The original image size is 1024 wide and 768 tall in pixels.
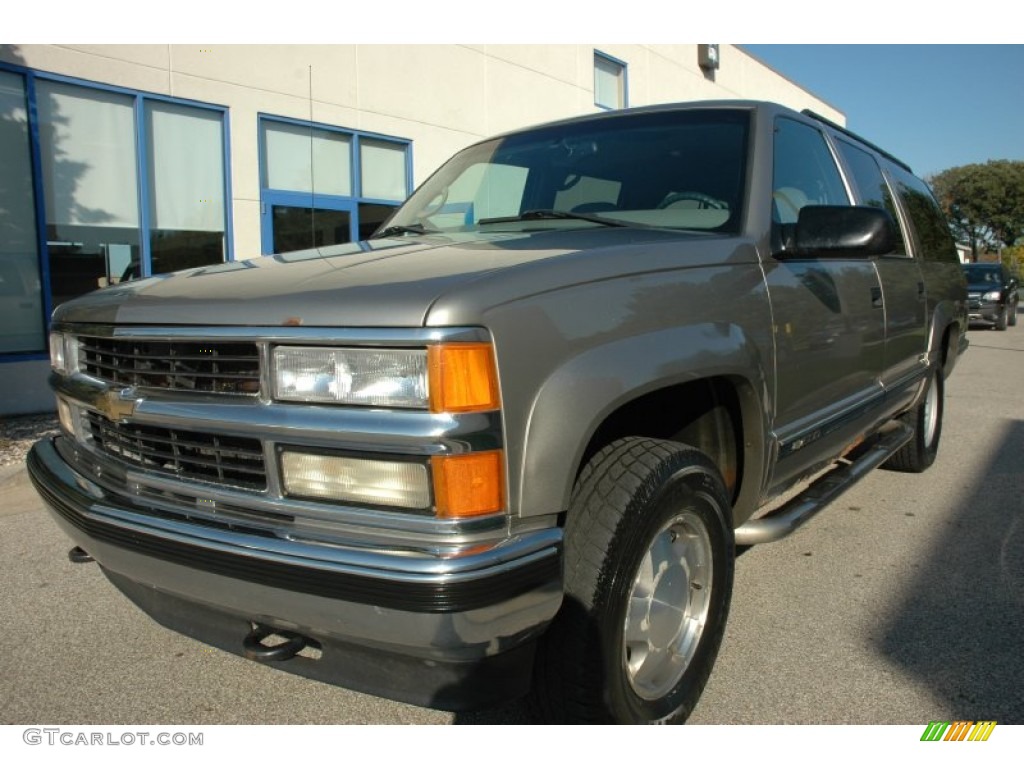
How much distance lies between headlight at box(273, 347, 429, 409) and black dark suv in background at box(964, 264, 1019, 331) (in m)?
19.1

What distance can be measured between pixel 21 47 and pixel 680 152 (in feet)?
22.1

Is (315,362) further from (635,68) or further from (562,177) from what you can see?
(635,68)

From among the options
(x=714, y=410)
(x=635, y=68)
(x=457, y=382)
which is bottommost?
(x=714, y=410)

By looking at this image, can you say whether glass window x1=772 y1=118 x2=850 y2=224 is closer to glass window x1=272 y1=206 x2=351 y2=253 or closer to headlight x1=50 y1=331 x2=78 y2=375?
headlight x1=50 y1=331 x2=78 y2=375

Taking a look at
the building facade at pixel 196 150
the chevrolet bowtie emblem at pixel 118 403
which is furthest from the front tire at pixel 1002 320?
the chevrolet bowtie emblem at pixel 118 403

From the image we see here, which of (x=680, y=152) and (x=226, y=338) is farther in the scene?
(x=680, y=152)

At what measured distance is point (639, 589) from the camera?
2.16 meters

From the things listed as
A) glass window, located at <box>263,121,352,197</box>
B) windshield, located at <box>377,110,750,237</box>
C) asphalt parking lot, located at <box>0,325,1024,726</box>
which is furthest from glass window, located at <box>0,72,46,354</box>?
windshield, located at <box>377,110,750,237</box>

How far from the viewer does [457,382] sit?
161cm

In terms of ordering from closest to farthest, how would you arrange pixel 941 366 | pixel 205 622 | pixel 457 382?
pixel 457 382 < pixel 205 622 < pixel 941 366

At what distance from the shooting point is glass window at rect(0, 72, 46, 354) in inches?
277

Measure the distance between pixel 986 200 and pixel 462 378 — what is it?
198 feet

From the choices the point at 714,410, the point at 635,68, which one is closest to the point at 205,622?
the point at 714,410
